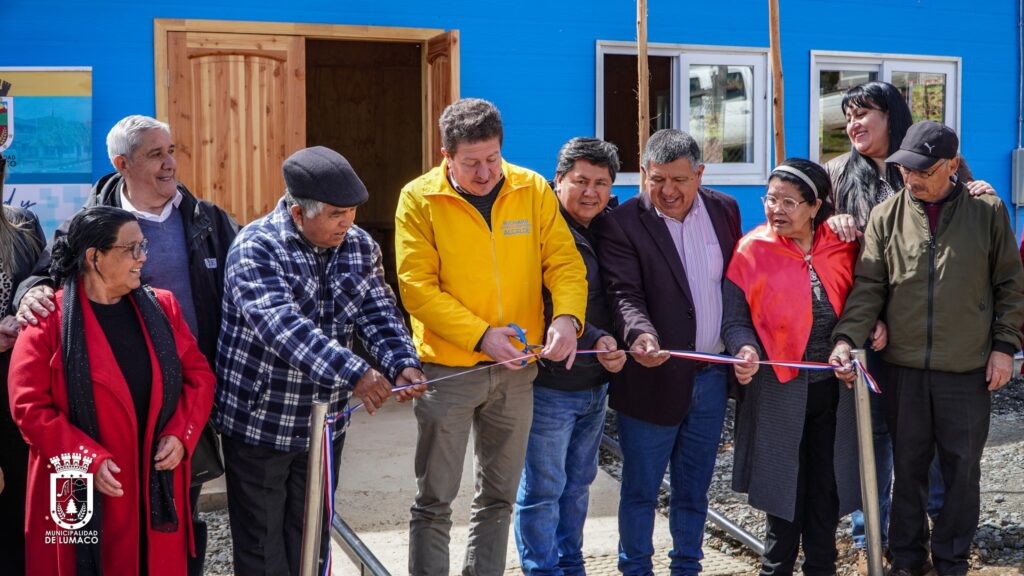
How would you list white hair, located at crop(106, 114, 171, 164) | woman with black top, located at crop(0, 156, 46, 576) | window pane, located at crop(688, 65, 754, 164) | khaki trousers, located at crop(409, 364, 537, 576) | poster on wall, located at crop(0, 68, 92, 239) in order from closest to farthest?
woman with black top, located at crop(0, 156, 46, 576) < khaki trousers, located at crop(409, 364, 537, 576) < white hair, located at crop(106, 114, 171, 164) < poster on wall, located at crop(0, 68, 92, 239) < window pane, located at crop(688, 65, 754, 164)

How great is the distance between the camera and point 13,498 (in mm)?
3699

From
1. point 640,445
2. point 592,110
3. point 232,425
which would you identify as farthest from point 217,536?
point 592,110

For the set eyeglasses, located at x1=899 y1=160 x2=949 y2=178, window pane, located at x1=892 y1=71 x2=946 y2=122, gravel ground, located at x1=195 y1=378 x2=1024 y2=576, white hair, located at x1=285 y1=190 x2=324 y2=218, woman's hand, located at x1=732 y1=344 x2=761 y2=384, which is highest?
window pane, located at x1=892 y1=71 x2=946 y2=122

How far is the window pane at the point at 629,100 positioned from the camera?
8242 mm

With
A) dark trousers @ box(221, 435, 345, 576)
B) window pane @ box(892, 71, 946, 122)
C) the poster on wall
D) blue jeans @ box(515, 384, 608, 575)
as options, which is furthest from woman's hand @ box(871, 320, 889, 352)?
window pane @ box(892, 71, 946, 122)

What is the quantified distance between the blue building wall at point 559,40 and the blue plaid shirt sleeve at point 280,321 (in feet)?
13.4

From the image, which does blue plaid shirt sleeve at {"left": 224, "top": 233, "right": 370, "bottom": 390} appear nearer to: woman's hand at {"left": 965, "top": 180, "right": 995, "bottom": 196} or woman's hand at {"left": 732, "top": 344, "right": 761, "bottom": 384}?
woman's hand at {"left": 732, "top": 344, "right": 761, "bottom": 384}

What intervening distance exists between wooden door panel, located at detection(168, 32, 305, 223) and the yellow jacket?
3.55 m

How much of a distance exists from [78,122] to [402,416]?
9.71ft

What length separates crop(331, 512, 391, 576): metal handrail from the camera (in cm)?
440

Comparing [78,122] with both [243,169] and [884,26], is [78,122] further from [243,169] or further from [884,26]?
[884,26]

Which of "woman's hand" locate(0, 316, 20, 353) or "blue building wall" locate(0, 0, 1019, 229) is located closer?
"woman's hand" locate(0, 316, 20, 353)

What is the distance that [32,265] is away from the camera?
383 centimetres

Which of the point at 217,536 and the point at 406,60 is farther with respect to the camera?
the point at 406,60
